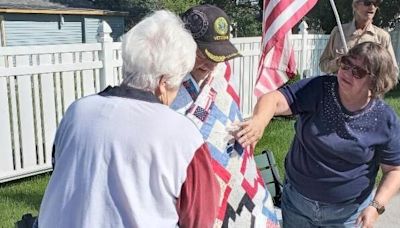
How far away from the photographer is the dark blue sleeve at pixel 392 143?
101 inches

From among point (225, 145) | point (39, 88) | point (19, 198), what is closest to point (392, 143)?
point (225, 145)

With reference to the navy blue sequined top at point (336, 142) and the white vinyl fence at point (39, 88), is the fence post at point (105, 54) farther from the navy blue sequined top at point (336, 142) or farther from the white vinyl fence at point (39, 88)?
the navy blue sequined top at point (336, 142)

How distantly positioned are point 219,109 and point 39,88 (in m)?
4.05

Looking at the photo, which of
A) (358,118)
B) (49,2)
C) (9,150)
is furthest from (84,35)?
(358,118)

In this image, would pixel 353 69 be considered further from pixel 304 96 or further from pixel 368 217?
pixel 368 217

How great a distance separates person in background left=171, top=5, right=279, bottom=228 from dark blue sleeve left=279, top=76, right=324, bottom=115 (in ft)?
1.82

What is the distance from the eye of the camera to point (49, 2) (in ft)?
98.4

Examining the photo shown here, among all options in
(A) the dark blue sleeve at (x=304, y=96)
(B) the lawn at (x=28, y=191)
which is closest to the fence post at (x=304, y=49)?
(B) the lawn at (x=28, y=191)

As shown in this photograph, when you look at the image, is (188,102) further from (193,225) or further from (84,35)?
(84,35)

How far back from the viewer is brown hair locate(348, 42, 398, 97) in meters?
2.45

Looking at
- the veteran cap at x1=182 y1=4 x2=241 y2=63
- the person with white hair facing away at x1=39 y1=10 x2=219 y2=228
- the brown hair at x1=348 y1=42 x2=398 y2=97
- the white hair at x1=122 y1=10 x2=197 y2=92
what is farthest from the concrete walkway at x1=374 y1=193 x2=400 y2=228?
the white hair at x1=122 y1=10 x2=197 y2=92

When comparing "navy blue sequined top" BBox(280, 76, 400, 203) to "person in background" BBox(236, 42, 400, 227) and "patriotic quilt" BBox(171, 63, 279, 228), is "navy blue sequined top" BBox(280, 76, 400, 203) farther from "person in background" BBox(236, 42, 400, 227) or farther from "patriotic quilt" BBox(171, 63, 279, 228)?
"patriotic quilt" BBox(171, 63, 279, 228)

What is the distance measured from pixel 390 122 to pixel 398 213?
2.69m

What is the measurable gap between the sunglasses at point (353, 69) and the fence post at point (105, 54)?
4.07 meters
